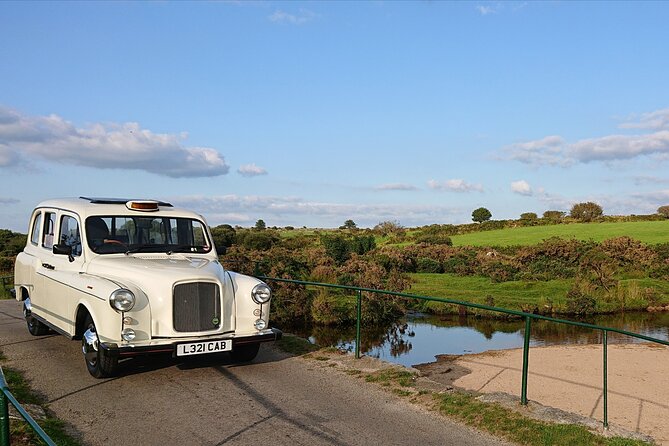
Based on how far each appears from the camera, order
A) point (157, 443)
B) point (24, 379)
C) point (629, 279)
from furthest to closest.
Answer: point (629, 279) < point (24, 379) < point (157, 443)

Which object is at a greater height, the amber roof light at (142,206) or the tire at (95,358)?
the amber roof light at (142,206)

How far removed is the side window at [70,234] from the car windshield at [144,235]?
0.25 meters

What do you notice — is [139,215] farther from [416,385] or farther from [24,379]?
[416,385]

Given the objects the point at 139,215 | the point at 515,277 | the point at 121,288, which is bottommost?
the point at 515,277

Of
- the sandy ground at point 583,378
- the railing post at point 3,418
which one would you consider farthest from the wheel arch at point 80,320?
the sandy ground at point 583,378

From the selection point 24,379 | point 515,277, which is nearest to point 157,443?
point 24,379

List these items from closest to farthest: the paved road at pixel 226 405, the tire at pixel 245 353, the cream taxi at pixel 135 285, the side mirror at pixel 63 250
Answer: the paved road at pixel 226 405
the cream taxi at pixel 135 285
the side mirror at pixel 63 250
the tire at pixel 245 353

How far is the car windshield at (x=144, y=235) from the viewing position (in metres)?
8.80

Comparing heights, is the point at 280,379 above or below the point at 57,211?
below

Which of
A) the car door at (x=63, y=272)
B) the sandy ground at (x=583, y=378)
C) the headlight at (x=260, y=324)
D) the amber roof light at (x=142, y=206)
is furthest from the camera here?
the sandy ground at (x=583, y=378)

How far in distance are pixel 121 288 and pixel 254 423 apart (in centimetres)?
243

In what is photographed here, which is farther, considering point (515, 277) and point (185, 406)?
point (515, 277)

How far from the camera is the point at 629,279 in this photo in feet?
Answer: 133

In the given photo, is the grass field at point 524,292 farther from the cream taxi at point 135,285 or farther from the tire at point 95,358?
the tire at point 95,358
